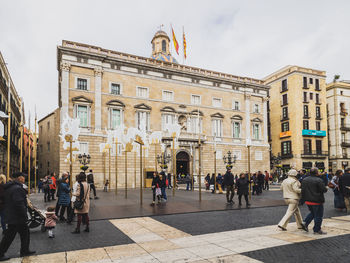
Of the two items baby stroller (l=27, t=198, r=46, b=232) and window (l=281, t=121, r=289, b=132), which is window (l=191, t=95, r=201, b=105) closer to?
window (l=281, t=121, r=289, b=132)

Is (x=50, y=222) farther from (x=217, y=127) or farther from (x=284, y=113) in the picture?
Answer: (x=284, y=113)

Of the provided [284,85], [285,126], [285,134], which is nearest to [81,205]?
[285,134]

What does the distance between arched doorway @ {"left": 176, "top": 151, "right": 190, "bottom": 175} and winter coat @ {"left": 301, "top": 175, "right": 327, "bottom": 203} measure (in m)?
28.6

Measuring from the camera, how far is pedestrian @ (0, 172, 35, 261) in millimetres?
5965

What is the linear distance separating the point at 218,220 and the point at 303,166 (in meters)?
42.3

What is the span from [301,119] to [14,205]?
49.2 meters

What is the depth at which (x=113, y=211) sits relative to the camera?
12609 mm

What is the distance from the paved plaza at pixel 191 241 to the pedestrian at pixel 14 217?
1.14 feet

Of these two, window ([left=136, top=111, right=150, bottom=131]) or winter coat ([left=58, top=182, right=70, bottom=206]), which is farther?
window ([left=136, top=111, right=150, bottom=131])

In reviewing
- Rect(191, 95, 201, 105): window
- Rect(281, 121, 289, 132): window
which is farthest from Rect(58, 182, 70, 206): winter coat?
Rect(281, 121, 289, 132): window

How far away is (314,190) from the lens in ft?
25.6

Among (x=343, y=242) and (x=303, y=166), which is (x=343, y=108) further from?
(x=343, y=242)

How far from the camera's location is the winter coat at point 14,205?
6.00 m

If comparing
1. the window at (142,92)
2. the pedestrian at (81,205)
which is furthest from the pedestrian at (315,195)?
the window at (142,92)
